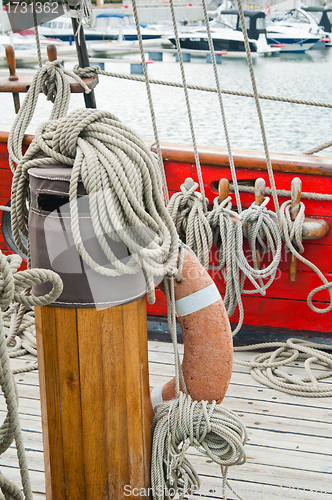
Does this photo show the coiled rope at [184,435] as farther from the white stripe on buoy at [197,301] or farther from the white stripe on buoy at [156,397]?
the white stripe on buoy at [156,397]

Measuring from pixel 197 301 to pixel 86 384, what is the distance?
41cm

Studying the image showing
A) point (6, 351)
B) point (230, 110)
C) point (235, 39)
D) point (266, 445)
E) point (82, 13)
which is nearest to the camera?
point (6, 351)

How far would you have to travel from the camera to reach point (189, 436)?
1505 millimetres

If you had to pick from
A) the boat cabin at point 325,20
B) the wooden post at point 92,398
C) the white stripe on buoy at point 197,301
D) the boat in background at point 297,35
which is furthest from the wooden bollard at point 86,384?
the boat cabin at point 325,20

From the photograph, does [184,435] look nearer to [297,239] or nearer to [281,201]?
[297,239]

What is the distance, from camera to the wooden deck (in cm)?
169

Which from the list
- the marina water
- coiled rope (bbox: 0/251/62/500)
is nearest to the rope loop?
coiled rope (bbox: 0/251/62/500)

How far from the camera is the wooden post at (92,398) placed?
131 centimetres

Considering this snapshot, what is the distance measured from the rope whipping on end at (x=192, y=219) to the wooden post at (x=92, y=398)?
1.02m

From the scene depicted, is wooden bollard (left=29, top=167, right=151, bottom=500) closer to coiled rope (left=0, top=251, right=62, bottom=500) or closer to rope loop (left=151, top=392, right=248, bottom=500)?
rope loop (left=151, top=392, right=248, bottom=500)

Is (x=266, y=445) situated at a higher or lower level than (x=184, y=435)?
lower


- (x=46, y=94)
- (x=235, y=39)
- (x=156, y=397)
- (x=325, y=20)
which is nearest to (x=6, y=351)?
(x=156, y=397)

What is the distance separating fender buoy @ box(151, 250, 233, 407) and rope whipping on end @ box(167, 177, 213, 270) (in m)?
0.81

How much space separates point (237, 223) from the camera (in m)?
2.44
